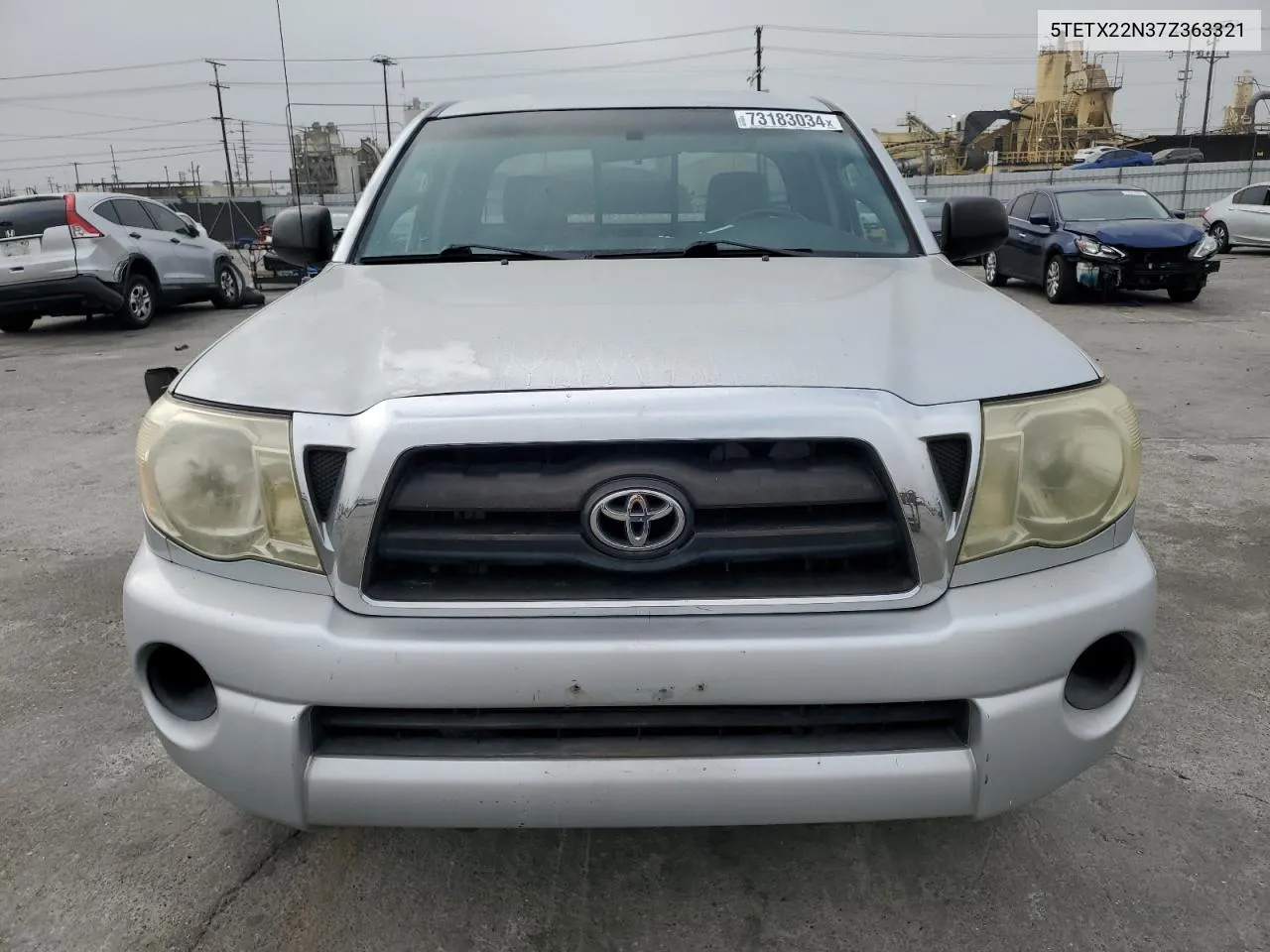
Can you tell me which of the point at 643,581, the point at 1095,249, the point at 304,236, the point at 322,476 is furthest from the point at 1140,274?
the point at 322,476

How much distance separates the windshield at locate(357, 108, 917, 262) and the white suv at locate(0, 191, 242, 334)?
367 inches

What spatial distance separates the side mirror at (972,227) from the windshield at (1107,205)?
1005 centimetres

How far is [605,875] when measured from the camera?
2.04 meters

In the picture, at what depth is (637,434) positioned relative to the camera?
1.52 m

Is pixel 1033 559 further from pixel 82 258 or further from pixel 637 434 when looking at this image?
pixel 82 258

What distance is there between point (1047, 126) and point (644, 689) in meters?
55.4

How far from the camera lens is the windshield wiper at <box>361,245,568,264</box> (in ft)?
8.35

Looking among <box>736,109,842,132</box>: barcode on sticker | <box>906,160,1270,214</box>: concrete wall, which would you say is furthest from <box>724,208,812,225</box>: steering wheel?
<box>906,160,1270,214</box>: concrete wall

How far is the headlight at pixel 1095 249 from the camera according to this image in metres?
11.2

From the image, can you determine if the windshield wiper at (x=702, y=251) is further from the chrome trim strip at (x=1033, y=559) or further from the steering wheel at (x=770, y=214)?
the chrome trim strip at (x=1033, y=559)

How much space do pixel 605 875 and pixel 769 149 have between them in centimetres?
209

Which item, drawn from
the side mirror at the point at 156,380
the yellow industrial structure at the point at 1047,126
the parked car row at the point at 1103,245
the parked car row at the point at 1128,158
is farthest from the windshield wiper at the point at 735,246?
the yellow industrial structure at the point at 1047,126

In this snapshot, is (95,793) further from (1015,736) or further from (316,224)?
(1015,736)

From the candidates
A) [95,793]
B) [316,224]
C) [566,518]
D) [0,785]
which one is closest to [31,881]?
[95,793]
